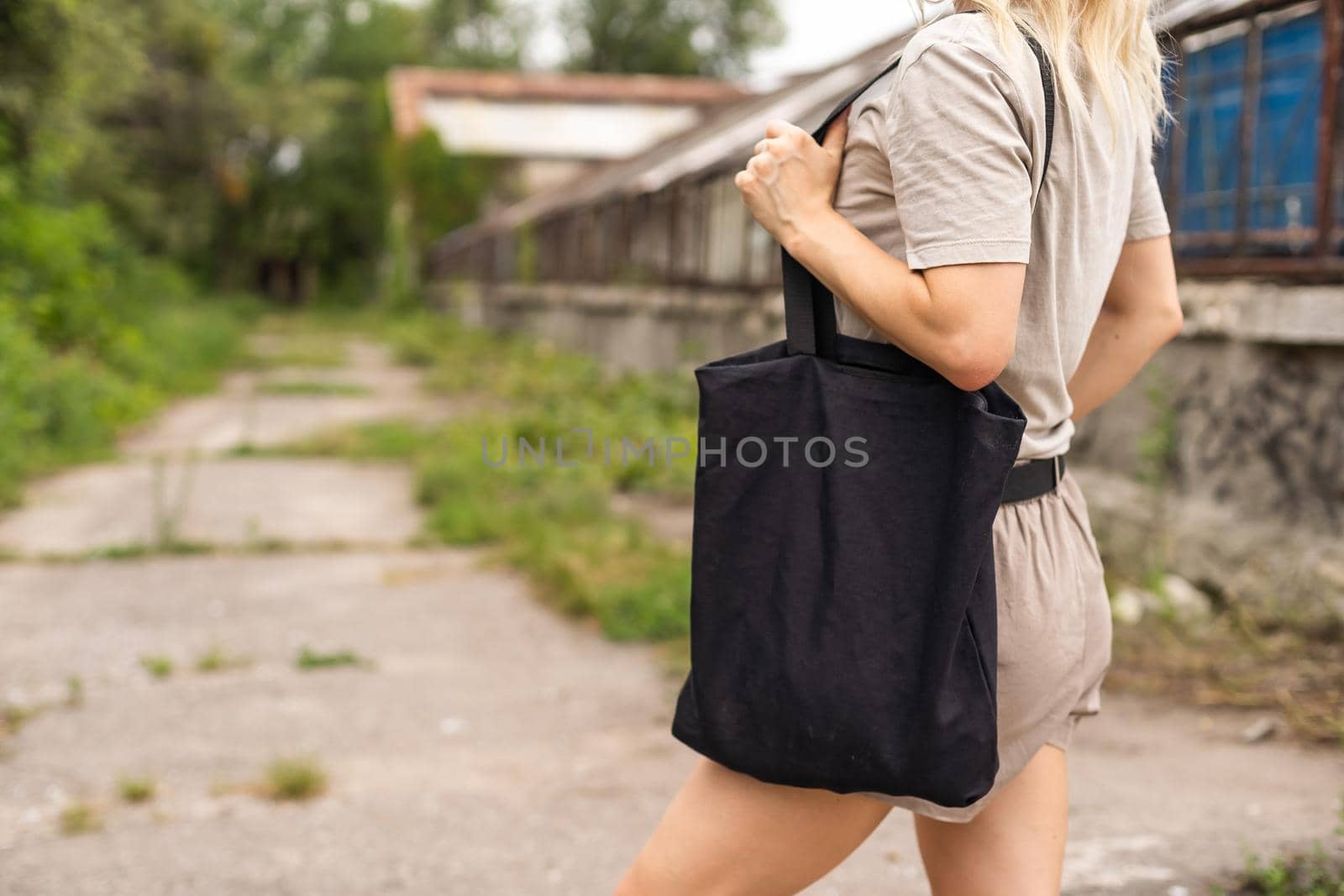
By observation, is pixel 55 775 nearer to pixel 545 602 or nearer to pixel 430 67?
pixel 545 602

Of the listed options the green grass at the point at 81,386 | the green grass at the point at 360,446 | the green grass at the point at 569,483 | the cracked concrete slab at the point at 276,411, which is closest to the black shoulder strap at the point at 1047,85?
the green grass at the point at 569,483

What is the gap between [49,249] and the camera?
10.7m

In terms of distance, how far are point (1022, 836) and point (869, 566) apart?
48cm

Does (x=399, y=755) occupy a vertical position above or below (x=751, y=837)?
below

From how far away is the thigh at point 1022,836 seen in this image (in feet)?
5.23

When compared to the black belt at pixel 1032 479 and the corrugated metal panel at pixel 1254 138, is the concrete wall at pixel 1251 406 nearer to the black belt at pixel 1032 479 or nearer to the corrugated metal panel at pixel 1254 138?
the corrugated metal panel at pixel 1254 138

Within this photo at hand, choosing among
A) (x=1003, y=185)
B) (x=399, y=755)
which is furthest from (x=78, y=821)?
(x=1003, y=185)

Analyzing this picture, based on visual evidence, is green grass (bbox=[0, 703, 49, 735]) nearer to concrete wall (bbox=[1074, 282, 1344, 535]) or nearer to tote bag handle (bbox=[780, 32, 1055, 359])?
tote bag handle (bbox=[780, 32, 1055, 359])

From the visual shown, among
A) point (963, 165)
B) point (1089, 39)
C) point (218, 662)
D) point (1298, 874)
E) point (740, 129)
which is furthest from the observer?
point (740, 129)

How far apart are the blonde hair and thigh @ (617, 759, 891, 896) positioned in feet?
2.90

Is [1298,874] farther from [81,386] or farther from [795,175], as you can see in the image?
[81,386]

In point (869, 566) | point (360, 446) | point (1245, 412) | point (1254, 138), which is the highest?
point (1254, 138)

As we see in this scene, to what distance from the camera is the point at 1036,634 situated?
1516 mm

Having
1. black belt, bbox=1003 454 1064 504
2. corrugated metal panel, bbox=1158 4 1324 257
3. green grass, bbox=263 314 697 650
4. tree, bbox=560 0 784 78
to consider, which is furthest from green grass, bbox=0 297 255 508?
tree, bbox=560 0 784 78
